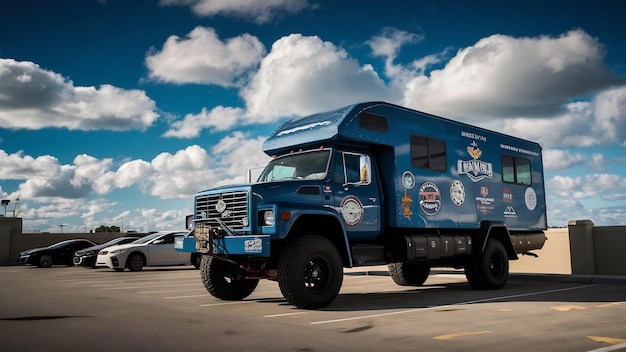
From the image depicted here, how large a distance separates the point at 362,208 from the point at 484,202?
4257 mm

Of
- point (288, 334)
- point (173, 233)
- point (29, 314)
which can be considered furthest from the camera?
point (173, 233)

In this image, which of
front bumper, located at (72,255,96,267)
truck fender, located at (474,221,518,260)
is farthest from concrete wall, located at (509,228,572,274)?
front bumper, located at (72,255,96,267)

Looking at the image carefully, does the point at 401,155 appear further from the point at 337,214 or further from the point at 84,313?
the point at 84,313

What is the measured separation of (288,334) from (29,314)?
14.5ft

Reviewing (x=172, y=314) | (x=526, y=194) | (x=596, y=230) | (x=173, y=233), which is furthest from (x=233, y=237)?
(x=173, y=233)

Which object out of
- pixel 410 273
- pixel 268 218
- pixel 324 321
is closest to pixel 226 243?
pixel 268 218

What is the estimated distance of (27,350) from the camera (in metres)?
6.08

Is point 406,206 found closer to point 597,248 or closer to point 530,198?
point 530,198

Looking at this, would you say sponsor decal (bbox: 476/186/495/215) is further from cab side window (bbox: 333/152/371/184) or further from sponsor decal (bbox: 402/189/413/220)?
cab side window (bbox: 333/152/371/184)

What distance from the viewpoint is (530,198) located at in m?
15.3

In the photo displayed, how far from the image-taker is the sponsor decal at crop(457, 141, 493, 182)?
13.2 metres

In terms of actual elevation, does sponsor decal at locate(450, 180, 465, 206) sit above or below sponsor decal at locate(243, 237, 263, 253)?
above

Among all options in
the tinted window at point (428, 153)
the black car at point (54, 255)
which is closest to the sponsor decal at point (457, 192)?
the tinted window at point (428, 153)

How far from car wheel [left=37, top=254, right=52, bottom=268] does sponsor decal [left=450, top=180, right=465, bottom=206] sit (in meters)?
20.5
